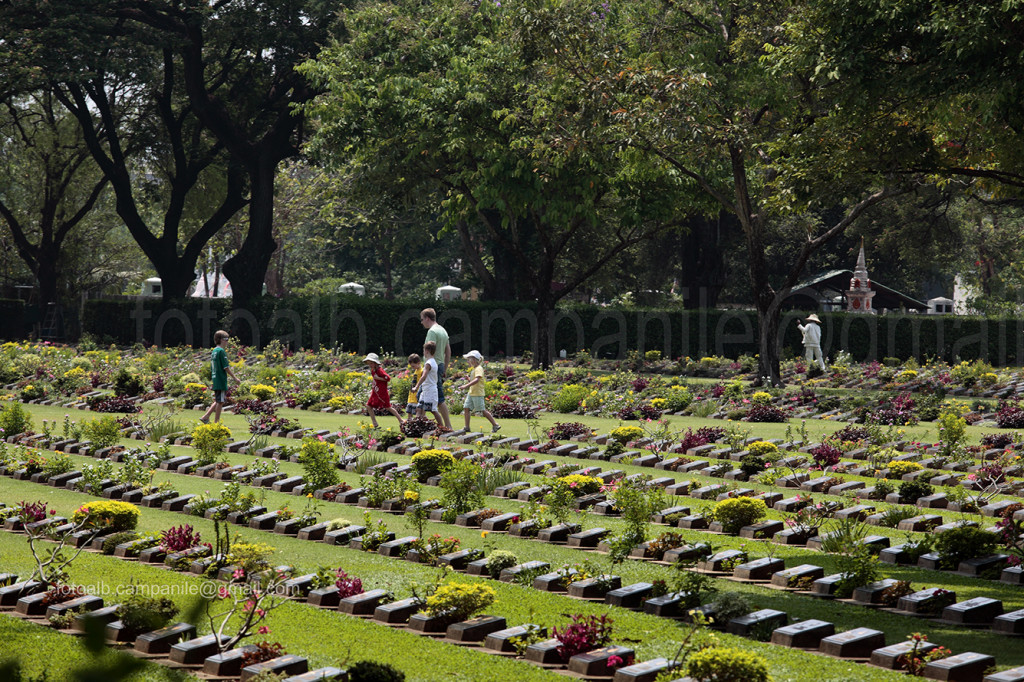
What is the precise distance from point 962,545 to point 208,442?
9325 millimetres

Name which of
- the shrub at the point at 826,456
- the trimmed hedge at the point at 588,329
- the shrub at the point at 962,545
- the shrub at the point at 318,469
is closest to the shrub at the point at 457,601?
the shrub at the point at 962,545

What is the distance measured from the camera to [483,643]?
745cm

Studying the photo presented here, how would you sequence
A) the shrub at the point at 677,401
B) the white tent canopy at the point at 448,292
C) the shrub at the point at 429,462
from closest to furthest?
1. the shrub at the point at 429,462
2. the shrub at the point at 677,401
3. the white tent canopy at the point at 448,292

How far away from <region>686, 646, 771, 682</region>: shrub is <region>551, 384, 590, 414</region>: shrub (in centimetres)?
1677

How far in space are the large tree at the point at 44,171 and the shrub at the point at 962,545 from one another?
146 feet

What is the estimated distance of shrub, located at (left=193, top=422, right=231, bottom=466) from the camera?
14.5 meters

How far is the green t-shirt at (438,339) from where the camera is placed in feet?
58.7

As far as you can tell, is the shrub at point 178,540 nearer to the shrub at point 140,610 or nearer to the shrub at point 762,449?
the shrub at point 140,610

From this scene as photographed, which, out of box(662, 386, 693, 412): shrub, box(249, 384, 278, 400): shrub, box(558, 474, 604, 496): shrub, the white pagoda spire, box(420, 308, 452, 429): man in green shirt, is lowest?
box(558, 474, 604, 496): shrub

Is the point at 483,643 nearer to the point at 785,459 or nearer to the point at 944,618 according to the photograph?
the point at 944,618

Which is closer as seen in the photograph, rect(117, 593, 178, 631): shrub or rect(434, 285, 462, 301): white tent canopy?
rect(117, 593, 178, 631): shrub

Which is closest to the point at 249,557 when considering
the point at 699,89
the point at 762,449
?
Answer: the point at 762,449

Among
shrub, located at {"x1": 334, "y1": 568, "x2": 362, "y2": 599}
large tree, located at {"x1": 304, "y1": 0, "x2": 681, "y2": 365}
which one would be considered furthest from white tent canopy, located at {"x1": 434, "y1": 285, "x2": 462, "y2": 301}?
shrub, located at {"x1": 334, "y1": 568, "x2": 362, "y2": 599}

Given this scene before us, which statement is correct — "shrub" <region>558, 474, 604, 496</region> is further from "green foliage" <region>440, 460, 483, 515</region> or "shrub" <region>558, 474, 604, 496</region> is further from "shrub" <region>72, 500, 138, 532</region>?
"shrub" <region>72, 500, 138, 532</region>
